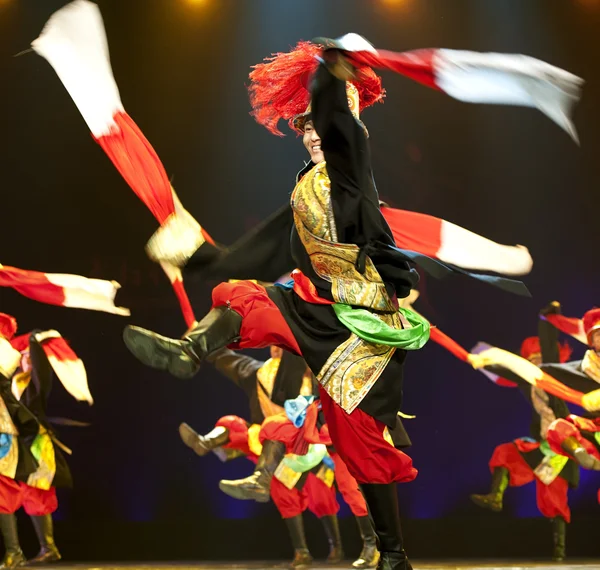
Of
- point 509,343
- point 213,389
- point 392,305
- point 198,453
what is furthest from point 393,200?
point 392,305

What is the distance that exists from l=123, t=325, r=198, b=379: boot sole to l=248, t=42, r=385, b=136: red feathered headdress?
2.45 ft

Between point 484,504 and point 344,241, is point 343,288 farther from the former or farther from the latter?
point 484,504

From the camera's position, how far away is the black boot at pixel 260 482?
12.8ft

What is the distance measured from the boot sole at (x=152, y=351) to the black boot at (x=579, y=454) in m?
2.66

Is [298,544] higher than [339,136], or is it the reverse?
[339,136]

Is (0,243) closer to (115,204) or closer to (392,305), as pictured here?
(115,204)

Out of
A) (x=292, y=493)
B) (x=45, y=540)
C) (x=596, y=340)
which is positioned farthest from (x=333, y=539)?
(x=596, y=340)

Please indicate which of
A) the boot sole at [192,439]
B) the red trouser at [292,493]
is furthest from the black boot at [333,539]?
the boot sole at [192,439]

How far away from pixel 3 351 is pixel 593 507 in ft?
10.8

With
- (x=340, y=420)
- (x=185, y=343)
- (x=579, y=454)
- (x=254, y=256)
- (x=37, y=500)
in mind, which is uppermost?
(x=254, y=256)

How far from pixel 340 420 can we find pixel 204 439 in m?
2.37

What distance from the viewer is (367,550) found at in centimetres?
376

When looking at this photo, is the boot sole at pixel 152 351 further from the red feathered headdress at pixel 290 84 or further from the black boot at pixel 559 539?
the black boot at pixel 559 539

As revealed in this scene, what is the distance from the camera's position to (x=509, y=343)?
14.6ft
